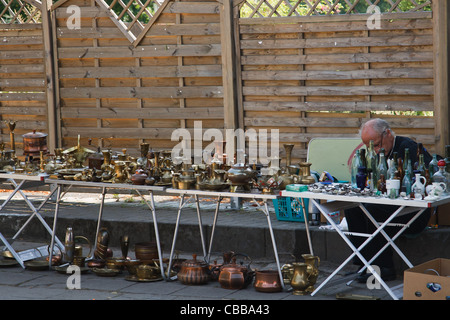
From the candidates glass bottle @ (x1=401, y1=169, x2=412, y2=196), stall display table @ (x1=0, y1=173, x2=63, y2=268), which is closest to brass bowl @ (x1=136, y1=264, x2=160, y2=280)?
stall display table @ (x1=0, y1=173, x2=63, y2=268)

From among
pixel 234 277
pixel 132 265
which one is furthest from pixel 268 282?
pixel 132 265

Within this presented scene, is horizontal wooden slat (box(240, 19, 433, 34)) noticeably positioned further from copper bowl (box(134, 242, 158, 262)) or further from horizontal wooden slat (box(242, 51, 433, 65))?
copper bowl (box(134, 242, 158, 262))

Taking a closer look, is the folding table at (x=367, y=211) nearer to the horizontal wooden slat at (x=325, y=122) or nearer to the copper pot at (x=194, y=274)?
the copper pot at (x=194, y=274)

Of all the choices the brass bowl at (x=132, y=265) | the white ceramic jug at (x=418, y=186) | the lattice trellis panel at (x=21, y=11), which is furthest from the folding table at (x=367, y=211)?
the lattice trellis panel at (x=21, y=11)

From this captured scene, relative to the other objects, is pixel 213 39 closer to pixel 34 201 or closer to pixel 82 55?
pixel 82 55

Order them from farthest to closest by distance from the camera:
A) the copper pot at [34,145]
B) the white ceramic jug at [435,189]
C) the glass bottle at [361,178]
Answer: the copper pot at [34,145]
the glass bottle at [361,178]
the white ceramic jug at [435,189]

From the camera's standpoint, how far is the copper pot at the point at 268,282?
5418mm

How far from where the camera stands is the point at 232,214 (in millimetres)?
7367

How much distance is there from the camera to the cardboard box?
4.57 m

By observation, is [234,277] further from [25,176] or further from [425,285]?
[25,176]

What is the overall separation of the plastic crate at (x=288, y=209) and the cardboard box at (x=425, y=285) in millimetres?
1790

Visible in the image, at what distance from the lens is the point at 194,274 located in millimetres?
5648

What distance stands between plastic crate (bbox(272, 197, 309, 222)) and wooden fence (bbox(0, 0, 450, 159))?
1051 millimetres

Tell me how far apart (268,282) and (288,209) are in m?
1.30
